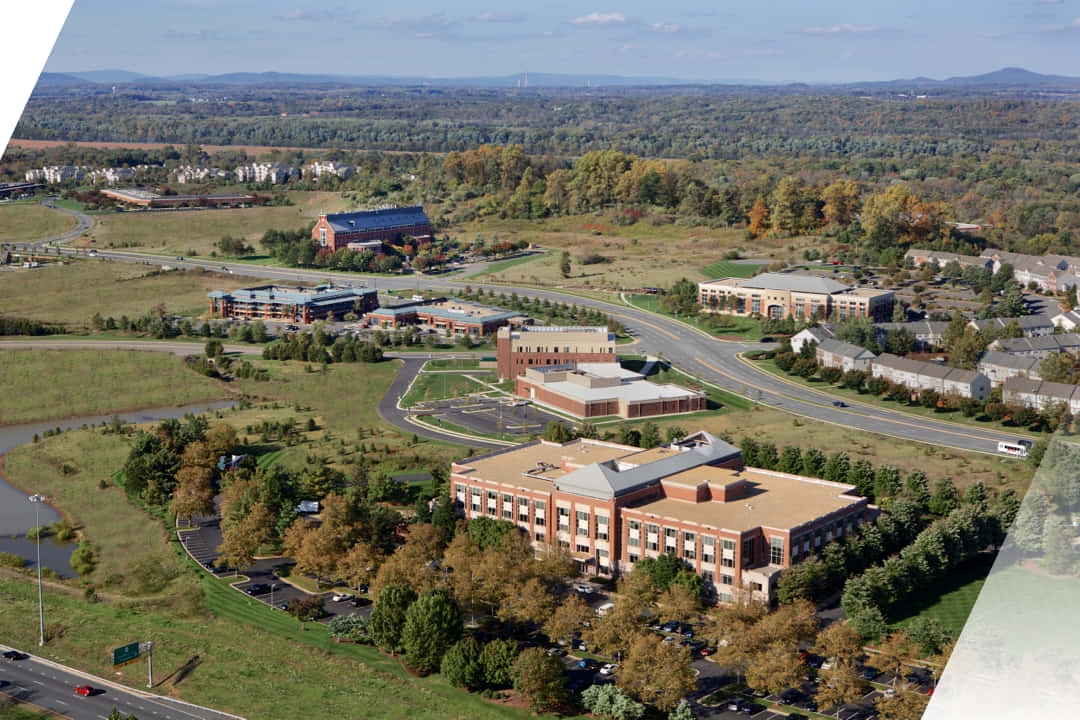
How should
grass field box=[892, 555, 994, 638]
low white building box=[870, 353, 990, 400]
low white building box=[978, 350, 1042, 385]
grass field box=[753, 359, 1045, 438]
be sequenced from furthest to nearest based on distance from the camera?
1. low white building box=[978, 350, 1042, 385]
2. low white building box=[870, 353, 990, 400]
3. grass field box=[753, 359, 1045, 438]
4. grass field box=[892, 555, 994, 638]

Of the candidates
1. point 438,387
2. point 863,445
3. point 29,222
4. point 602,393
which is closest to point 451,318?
point 438,387

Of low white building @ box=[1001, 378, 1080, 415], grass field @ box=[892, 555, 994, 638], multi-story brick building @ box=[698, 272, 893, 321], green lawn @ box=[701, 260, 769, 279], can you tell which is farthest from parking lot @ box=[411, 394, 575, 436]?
green lawn @ box=[701, 260, 769, 279]

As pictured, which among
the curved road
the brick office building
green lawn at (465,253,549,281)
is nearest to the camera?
the curved road

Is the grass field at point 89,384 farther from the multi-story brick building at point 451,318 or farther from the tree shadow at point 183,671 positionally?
the tree shadow at point 183,671

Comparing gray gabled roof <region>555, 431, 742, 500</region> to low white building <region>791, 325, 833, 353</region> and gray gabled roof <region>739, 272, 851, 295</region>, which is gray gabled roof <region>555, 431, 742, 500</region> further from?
gray gabled roof <region>739, 272, 851, 295</region>

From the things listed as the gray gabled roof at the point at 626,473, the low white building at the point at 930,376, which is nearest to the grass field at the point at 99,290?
the gray gabled roof at the point at 626,473

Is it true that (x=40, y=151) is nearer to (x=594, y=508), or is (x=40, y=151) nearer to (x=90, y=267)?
(x=90, y=267)

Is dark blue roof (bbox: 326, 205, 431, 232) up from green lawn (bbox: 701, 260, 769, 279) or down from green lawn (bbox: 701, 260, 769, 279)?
up
